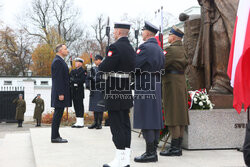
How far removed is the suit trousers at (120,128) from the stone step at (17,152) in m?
1.80

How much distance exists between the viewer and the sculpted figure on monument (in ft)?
19.8

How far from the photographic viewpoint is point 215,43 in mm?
6230

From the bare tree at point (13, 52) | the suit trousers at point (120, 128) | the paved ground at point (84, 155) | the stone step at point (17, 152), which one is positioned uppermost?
the bare tree at point (13, 52)

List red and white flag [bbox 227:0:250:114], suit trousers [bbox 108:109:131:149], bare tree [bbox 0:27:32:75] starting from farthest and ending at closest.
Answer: bare tree [bbox 0:27:32:75], suit trousers [bbox 108:109:131:149], red and white flag [bbox 227:0:250:114]

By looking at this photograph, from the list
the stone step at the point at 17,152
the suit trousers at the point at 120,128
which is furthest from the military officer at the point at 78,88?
the suit trousers at the point at 120,128

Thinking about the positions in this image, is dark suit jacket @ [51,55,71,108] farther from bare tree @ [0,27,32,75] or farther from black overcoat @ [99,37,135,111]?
bare tree @ [0,27,32,75]

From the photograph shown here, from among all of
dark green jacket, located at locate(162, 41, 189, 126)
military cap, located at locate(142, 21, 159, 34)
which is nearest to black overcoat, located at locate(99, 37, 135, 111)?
military cap, located at locate(142, 21, 159, 34)

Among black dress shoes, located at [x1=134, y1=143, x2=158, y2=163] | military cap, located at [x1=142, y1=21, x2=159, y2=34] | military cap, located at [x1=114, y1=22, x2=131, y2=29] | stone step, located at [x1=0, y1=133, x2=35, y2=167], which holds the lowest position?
stone step, located at [x1=0, y1=133, x2=35, y2=167]

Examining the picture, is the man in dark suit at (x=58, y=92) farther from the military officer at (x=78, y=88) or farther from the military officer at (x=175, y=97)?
the military officer at (x=78, y=88)

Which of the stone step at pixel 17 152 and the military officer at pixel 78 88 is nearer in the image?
the stone step at pixel 17 152

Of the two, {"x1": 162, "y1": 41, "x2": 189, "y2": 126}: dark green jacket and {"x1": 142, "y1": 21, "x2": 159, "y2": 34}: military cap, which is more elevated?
{"x1": 142, "y1": 21, "x2": 159, "y2": 34}: military cap

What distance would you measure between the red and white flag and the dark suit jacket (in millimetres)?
3931

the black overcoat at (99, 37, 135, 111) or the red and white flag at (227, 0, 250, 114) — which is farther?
the black overcoat at (99, 37, 135, 111)

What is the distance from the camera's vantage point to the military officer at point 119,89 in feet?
13.3
